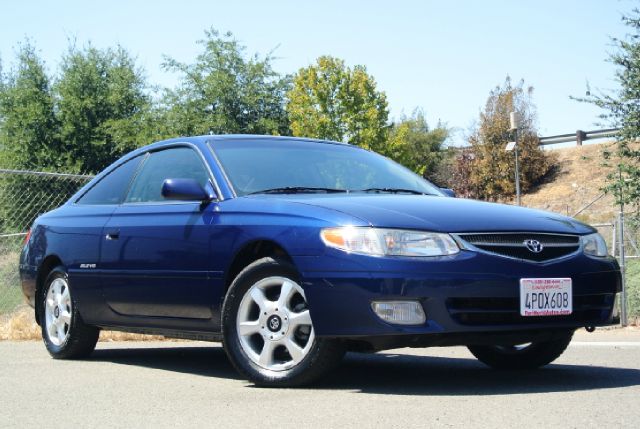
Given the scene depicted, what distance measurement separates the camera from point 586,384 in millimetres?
5762

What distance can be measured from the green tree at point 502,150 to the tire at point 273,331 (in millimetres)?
39544

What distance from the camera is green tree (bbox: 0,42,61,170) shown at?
4225cm

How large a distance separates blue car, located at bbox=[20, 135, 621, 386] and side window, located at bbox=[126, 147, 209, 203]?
15 millimetres

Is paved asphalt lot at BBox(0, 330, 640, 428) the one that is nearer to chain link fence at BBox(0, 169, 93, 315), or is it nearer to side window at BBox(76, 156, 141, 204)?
side window at BBox(76, 156, 141, 204)

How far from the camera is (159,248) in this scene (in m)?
6.57

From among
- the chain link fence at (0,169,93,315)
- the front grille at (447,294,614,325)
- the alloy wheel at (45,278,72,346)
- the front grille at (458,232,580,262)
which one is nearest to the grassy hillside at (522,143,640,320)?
the chain link fence at (0,169,93,315)

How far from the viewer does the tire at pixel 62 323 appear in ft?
25.3

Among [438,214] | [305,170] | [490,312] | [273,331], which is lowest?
[273,331]

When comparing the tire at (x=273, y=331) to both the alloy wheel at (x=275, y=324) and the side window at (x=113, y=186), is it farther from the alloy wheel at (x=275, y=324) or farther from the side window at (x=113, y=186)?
the side window at (x=113, y=186)

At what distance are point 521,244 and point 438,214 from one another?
1.57 feet

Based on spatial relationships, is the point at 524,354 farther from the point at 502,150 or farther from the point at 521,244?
the point at 502,150

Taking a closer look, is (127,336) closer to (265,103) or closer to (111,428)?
(111,428)

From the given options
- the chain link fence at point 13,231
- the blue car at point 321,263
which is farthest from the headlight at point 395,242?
the chain link fence at point 13,231

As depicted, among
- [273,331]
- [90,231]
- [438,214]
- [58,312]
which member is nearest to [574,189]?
[58,312]
